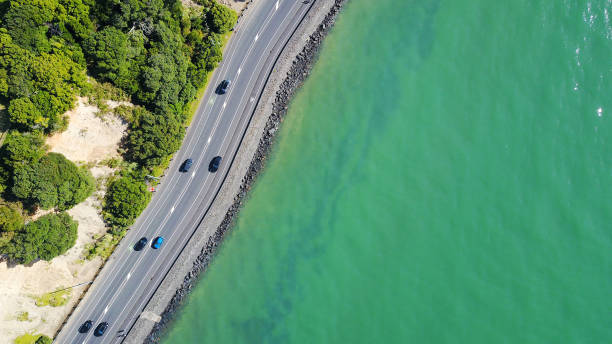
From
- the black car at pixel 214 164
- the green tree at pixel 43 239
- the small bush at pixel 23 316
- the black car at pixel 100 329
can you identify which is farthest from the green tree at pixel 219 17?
the small bush at pixel 23 316

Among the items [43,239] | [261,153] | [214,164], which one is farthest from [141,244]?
[261,153]

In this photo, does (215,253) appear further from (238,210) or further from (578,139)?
(578,139)

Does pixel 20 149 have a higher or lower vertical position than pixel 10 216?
higher

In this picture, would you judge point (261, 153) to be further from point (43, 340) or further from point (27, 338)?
point (27, 338)

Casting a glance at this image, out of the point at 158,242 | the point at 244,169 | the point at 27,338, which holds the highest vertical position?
the point at 244,169

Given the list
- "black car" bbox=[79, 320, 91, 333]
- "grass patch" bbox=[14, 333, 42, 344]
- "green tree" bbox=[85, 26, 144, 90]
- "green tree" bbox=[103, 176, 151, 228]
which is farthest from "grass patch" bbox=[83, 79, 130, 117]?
"grass patch" bbox=[14, 333, 42, 344]

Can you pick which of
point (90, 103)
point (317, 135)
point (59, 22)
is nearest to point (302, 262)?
point (317, 135)

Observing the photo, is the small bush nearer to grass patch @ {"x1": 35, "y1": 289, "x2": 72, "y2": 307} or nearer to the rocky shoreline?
grass patch @ {"x1": 35, "y1": 289, "x2": 72, "y2": 307}
